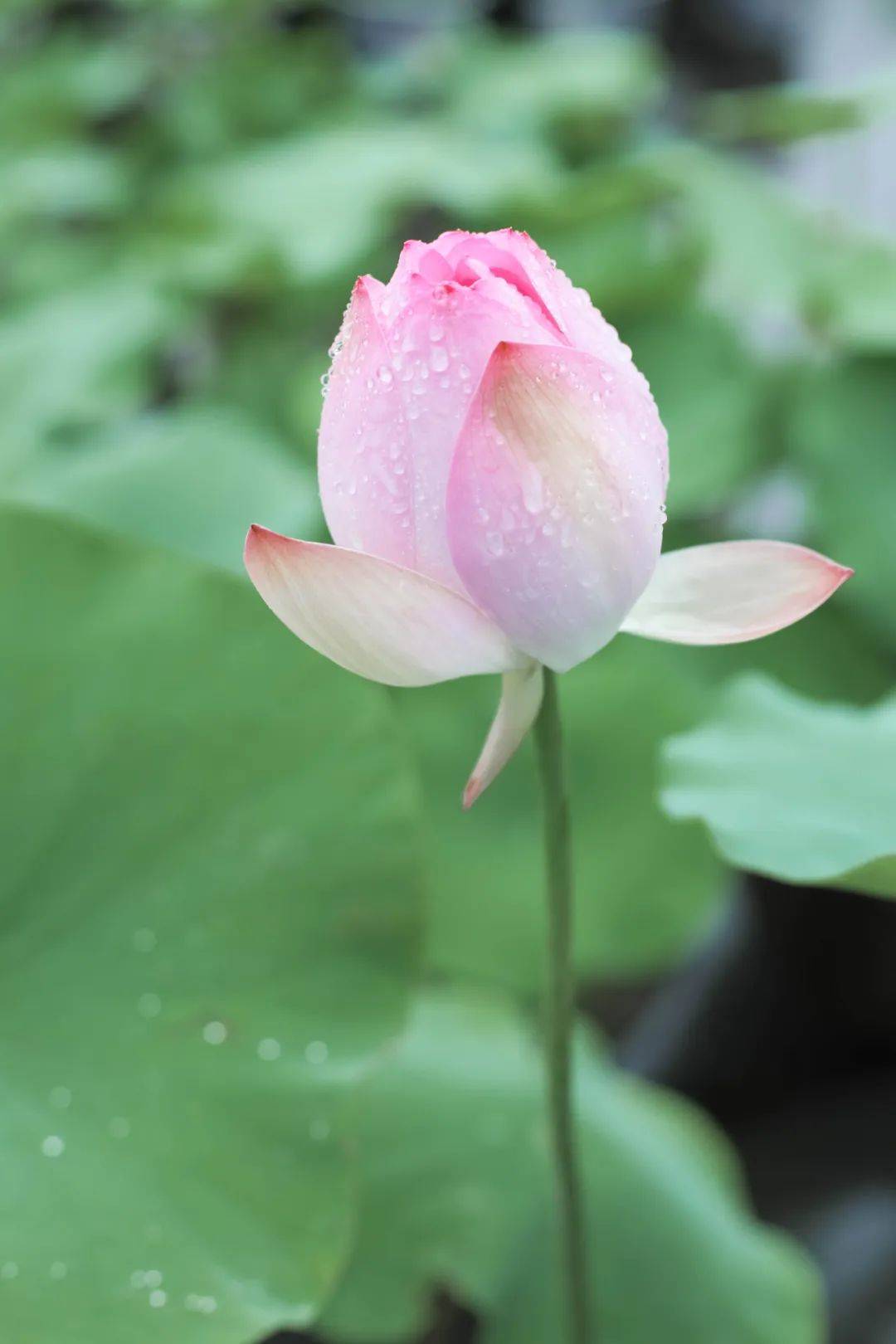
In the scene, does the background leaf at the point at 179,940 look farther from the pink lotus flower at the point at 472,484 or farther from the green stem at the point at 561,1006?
the pink lotus flower at the point at 472,484

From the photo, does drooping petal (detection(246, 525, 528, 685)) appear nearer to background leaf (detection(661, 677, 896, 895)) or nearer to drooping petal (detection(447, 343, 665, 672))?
drooping petal (detection(447, 343, 665, 672))

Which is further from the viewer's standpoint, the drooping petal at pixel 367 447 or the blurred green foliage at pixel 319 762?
the blurred green foliage at pixel 319 762

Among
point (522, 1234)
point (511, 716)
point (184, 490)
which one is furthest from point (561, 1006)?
point (184, 490)

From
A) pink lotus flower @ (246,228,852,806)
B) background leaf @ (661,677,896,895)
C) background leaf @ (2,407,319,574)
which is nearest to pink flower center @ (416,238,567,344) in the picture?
pink lotus flower @ (246,228,852,806)

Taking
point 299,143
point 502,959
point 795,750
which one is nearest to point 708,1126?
point 502,959

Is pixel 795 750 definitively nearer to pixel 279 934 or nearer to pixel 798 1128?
pixel 279 934

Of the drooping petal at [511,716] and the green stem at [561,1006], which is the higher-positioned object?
the drooping petal at [511,716]

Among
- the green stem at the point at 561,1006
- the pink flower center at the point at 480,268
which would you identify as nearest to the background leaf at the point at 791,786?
the green stem at the point at 561,1006
